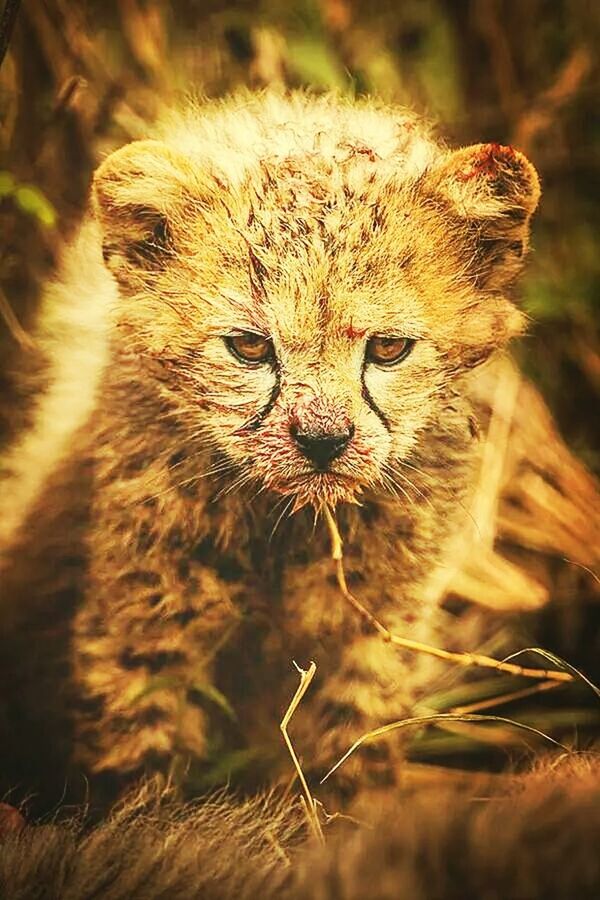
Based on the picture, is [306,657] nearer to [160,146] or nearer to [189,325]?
[189,325]

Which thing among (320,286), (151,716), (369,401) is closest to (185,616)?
(151,716)

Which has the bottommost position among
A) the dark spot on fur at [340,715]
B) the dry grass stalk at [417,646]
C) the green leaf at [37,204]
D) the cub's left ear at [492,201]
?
the dark spot on fur at [340,715]

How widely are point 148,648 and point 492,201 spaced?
1.03 meters

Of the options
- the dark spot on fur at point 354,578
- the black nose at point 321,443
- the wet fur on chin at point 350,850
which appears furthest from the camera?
the dark spot on fur at point 354,578

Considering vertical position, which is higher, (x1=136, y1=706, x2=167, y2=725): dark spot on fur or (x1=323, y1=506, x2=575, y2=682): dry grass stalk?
(x1=323, y1=506, x2=575, y2=682): dry grass stalk

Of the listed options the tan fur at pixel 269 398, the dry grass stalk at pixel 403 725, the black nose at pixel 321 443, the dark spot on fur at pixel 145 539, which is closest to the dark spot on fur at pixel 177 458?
the tan fur at pixel 269 398

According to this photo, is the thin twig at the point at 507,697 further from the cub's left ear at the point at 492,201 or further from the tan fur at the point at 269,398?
the cub's left ear at the point at 492,201

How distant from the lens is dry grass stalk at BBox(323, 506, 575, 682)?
66.4 inches

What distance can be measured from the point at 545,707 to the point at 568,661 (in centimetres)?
9

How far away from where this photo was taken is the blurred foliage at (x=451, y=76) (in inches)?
66.3

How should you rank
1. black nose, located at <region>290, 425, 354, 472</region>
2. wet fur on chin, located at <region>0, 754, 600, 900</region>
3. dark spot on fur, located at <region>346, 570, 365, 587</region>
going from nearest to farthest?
wet fur on chin, located at <region>0, 754, 600, 900</region>
black nose, located at <region>290, 425, 354, 472</region>
dark spot on fur, located at <region>346, 570, 365, 587</region>

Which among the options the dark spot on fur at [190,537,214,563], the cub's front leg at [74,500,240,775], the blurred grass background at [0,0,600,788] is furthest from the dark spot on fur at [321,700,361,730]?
the dark spot on fur at [190,537,214,563]

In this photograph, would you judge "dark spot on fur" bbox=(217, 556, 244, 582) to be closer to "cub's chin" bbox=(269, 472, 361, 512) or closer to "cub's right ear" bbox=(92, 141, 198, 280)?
"cub's chin" bbox=(269, 472, 361, 512)

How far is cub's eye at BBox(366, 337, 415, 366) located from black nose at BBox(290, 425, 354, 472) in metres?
0.13
